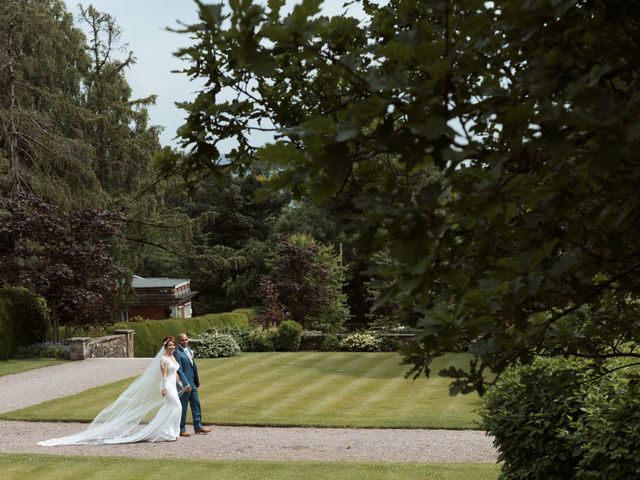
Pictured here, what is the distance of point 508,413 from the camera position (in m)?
6.38

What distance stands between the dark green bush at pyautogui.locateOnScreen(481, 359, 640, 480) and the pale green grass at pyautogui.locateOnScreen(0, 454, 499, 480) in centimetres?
259

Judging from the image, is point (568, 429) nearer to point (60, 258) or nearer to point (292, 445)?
point (292, 445)

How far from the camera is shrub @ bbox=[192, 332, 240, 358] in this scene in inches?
904

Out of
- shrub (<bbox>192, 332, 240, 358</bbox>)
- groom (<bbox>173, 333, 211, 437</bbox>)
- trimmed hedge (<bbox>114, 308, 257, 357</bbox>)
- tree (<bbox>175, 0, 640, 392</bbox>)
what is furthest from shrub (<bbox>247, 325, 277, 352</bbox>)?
tree (<bbox>175, 0, 640, 392</bbox>)

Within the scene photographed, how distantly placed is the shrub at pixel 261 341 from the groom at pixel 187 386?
12.3 m

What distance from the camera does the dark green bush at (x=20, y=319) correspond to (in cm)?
2164

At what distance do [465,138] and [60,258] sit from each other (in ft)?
75.4

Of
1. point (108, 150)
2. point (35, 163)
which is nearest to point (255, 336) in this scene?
point (35, 163)

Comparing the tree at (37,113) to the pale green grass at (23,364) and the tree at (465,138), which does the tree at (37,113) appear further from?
the tree at (465,138)

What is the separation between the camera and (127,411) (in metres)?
12.3

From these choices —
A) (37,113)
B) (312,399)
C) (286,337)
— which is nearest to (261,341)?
(286,337)

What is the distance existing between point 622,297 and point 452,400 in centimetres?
1169

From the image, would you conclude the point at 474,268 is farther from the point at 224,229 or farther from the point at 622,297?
the point at 224,229

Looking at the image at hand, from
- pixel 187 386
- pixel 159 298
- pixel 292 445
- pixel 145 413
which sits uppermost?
pixel 159 298
